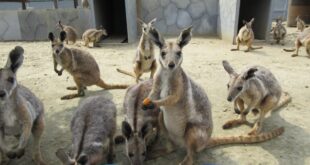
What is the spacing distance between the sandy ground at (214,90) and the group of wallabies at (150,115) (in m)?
0.18

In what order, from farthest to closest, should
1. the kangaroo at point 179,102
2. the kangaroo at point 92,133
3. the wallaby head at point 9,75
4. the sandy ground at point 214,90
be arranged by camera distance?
the sandy ground at point 214,90 < the kangaroo at point 179,102 < the kangaroo at point 92,133 < the wallaby head at point 9,75

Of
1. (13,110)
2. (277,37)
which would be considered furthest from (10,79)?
(277,37)

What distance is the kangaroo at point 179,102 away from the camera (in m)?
3.08

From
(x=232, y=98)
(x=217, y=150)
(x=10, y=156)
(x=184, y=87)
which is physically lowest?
(x=217, y=150)

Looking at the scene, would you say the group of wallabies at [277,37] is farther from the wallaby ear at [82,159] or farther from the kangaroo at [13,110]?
the wallaby ear at [82,159]

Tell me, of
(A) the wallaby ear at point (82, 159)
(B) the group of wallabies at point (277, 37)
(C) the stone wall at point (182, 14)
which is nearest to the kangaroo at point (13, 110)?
(A) the wallaby ear at point (82, 159)

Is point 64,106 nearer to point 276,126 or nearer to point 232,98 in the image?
point 232,98

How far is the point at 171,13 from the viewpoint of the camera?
1211 cm

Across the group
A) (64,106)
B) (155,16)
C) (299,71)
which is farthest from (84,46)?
(299,71)

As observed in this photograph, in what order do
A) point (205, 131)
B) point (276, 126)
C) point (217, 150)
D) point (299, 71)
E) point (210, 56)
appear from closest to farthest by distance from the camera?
point (205, 131) → point (217, 150) → point (276, 126) → point (299, 71) → point (210, 56)

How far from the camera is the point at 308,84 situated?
5902 mm

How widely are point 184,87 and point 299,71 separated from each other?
15.4ft

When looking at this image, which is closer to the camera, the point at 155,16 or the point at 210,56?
the point at 210,56

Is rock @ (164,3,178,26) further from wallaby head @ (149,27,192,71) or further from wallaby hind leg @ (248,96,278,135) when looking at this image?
wallaby head @ (149,27,192,71)
